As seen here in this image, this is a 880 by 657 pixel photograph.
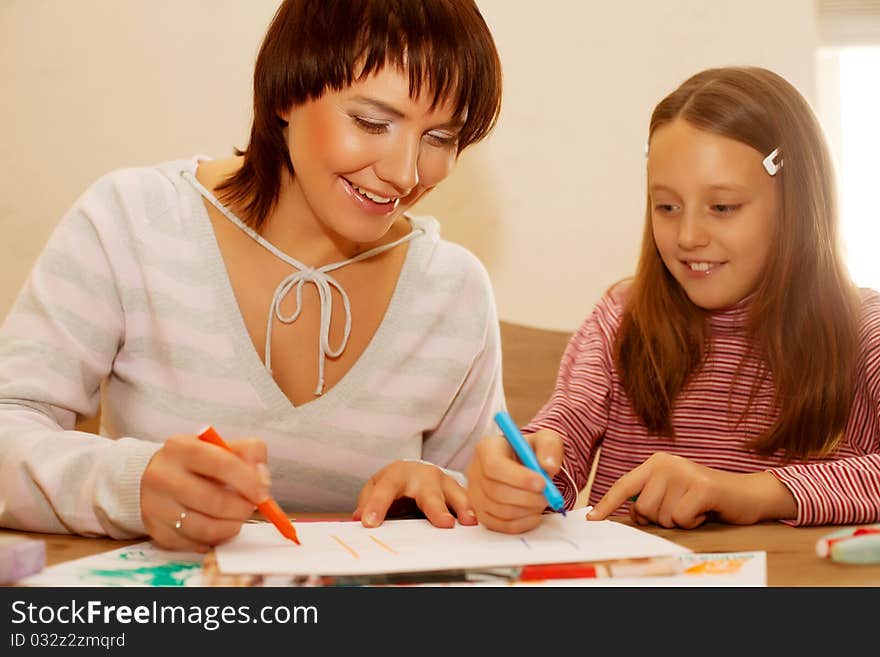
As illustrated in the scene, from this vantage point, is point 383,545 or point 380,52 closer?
point 383,545

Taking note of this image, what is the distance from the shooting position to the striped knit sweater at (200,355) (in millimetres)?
1070

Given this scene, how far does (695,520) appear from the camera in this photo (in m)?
0.92

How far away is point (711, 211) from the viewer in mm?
1211

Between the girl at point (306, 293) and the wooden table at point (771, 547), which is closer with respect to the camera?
the wooden table at point (771, 547)

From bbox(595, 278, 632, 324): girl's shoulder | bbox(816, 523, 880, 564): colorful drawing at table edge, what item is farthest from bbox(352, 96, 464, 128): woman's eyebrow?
bbox(816, 523, 880, 564): colorful drawing at table edge

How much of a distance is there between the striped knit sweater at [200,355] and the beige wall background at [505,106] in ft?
2.63

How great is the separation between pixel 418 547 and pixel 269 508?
0.40ft

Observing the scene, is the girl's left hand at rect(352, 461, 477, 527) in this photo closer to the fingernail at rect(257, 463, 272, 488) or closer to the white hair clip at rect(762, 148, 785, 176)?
the fingernail at rect(257, 463, 272, 488)

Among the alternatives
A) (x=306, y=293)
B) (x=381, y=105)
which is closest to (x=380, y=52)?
(x=381, y=105)

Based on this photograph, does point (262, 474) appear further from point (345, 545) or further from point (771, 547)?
point (771, 547)

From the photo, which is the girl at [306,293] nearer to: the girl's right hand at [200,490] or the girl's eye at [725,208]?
the girl's right hand at [200,490]

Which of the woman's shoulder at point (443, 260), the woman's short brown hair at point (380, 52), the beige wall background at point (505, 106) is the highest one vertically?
the beige wall background at point (505, 106)

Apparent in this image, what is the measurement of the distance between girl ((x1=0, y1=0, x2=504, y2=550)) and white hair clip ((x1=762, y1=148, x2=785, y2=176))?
349 millimetres

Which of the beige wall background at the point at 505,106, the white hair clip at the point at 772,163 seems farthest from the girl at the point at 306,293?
the beige wall background at the point at 505,106
